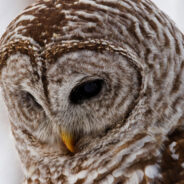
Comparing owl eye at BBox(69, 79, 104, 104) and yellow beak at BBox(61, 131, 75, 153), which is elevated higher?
owl eye at BBox(69, 79, 104, 104)

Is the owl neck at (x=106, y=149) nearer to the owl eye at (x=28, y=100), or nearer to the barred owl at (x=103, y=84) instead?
the barred owl at (x=103, y=84)

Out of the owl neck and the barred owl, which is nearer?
the barred owl

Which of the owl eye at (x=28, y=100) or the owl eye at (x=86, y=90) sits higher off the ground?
the owl eye at (x=86, y=90)

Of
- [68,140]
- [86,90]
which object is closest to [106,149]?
[68,140]

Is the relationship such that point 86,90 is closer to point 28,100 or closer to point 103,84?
point 103,84

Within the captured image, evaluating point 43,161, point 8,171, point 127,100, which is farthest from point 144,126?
point 8,171

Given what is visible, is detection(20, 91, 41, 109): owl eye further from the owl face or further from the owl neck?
the owl neck

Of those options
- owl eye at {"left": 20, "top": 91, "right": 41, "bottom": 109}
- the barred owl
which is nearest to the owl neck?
the barred owl

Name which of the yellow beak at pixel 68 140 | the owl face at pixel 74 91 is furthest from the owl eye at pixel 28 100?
the yellow beak at pixel 68 140
